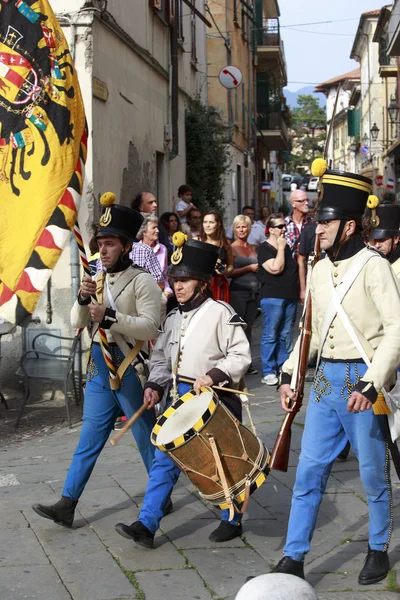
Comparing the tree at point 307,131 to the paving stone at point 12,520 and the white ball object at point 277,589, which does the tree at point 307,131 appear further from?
the white ball object at point 277,589

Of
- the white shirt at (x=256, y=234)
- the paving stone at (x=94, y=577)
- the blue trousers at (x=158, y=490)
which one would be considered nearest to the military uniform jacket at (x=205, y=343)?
the blue trousers at (x=158, y=490)

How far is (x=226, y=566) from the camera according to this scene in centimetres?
506

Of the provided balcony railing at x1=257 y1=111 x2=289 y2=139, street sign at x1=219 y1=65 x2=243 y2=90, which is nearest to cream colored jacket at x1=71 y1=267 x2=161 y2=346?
street sign at x1=219 y1=65 x2=243 y2=90

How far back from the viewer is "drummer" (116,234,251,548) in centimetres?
528

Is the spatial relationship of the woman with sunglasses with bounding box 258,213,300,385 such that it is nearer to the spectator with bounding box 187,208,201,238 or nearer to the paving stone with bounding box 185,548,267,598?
the spectator with bounding box 187,208,201,238

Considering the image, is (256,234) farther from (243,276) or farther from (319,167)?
(319,167)

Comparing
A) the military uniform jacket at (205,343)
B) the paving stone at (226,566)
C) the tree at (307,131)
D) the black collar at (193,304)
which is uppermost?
the tree at (307,131)

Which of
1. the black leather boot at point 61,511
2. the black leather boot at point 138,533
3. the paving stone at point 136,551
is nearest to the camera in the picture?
the paving stone at point 136,551

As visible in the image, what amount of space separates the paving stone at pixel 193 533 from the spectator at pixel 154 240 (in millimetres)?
4360

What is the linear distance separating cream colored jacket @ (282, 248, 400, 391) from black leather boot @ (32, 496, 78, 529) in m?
1.85

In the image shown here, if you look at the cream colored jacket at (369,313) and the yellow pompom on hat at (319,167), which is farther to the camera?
the yellow pompom on hat at (319,167)

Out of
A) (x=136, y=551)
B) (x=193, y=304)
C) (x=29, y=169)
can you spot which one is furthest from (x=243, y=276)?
(x=136, y=551)

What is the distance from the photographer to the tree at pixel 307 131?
11294 cm

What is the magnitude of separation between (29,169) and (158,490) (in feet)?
9.77
